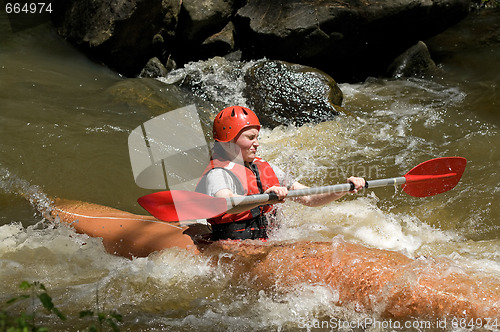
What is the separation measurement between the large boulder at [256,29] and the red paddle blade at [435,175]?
3813 mm

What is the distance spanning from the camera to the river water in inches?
121

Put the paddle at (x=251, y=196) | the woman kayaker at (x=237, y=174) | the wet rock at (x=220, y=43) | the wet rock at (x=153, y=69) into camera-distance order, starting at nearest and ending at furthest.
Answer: the paddle at (x=251, y=196), the woman kayaker at (x=237, y=174), the wet rock at (x=153, y=69), the wet rock at (x=220, y=43)

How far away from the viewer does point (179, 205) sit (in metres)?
3.25

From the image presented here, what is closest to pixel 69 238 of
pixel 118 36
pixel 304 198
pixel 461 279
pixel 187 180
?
pixel 187 180

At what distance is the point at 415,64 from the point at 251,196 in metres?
5.34

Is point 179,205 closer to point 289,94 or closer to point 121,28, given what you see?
point 289,94

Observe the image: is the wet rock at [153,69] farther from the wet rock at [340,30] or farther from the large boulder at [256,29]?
the wet rock at [340,30]

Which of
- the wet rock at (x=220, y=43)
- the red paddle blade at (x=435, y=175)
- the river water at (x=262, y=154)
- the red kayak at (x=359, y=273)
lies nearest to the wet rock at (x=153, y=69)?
the river water at (x=262, y=154)

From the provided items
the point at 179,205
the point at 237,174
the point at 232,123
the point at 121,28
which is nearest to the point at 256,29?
the point at 121,28

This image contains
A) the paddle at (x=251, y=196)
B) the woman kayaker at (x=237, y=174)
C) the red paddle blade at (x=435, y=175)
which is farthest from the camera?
the red paddle blade at (x=435, y=175)

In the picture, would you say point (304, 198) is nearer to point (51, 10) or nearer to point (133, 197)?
point (133, 197)

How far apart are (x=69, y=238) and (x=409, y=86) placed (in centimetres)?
515

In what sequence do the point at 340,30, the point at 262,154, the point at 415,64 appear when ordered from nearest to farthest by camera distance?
the point at 262,154 → the point at 340,30 → the point at 415,64

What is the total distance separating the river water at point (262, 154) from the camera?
121 inches
